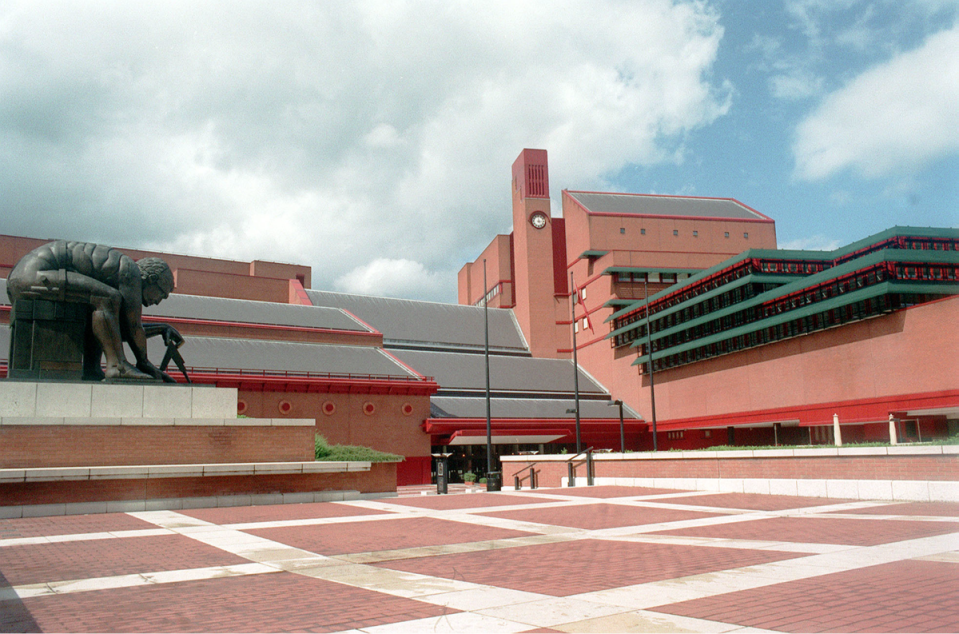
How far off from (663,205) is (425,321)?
79.7 ft

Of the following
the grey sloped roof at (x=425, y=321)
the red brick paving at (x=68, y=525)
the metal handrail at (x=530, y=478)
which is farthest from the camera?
the grey sloped roof at (x=425, y=321)

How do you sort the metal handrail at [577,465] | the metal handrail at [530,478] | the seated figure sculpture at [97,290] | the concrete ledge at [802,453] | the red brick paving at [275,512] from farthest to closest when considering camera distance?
1. the metal handrail at [530,478]
2. the metal handrail at [577,465]
3. the seated figure sculpture at [97,290]
4. the concrete ledge at [802,453]
5. the red brick paving at [275,512]

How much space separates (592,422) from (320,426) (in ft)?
61.2

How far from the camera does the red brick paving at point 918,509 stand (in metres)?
13.2

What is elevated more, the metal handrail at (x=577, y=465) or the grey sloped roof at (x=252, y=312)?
the grey sloped roof at (x=252, y=312)

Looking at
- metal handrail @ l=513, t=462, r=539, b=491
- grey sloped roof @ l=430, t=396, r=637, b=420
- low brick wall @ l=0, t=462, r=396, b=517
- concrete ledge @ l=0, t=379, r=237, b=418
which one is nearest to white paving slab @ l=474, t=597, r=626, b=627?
low brick wall @ l=0, t=462, r=396, b=517

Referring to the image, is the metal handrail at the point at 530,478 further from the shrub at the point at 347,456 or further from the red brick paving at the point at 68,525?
the red brick paving at the point at 68,525

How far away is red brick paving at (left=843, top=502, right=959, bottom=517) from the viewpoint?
13.2 meters

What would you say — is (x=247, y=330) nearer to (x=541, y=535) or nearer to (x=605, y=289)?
(x=605, y=289)

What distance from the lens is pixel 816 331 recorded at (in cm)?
3606

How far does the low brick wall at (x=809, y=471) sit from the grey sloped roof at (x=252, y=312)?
2967cm

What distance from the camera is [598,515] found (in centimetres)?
1516

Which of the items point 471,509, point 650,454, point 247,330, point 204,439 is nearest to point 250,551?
point 471,509

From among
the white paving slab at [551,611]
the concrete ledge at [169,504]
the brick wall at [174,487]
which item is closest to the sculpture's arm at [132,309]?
the brick wall at [174,487]
